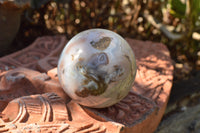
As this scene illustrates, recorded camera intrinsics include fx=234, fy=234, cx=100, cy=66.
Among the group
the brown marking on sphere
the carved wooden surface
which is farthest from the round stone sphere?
the carved wooden surface

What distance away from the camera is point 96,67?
1646 mm

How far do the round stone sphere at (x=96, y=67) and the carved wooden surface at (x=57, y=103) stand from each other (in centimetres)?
17

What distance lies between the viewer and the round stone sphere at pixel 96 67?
1656mm

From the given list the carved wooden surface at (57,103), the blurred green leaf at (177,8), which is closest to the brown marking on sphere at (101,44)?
the carved wooden surface at (57,103)

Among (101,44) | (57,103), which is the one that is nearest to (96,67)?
(101,44)

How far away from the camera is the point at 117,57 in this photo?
1683 mm

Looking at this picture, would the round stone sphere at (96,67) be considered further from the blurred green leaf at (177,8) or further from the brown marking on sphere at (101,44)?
the blurred green leaf at (177,8)

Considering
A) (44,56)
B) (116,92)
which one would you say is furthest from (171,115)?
(44,56)

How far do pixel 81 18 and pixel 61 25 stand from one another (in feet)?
1.24

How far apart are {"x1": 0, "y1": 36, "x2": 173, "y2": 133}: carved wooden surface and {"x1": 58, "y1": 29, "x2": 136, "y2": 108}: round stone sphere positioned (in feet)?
0.55

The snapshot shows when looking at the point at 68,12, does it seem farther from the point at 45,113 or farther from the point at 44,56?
the point at 45,113

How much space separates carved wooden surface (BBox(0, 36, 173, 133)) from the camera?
1.73 meters

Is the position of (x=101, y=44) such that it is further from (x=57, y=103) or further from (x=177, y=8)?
(x=177, y=8)

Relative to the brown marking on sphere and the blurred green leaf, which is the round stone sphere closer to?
the brown marking on sphere
